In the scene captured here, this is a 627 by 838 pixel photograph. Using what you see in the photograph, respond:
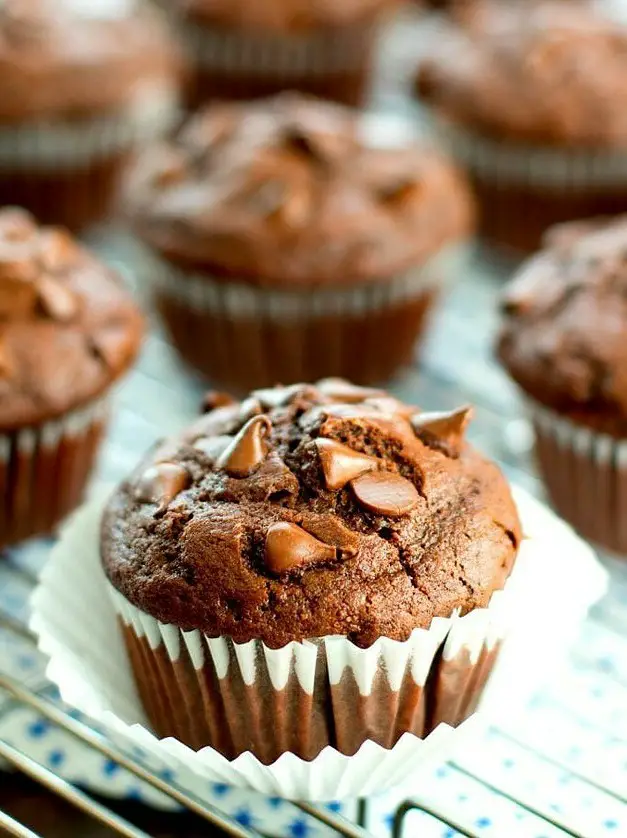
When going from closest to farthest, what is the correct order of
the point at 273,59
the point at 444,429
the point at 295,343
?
the point at 444,429 < the point at 295,343 < the point at 273,59

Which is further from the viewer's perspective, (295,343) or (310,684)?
(295,343)

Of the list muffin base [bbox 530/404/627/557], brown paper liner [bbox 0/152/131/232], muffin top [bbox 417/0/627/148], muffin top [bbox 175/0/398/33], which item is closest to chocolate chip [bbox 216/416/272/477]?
muffin base [bbox 530/404/627/557]

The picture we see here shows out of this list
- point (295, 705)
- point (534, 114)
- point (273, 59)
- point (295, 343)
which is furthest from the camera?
point (273, 59)

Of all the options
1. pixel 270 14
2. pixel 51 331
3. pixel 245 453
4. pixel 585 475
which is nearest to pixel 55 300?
pixel 51 331

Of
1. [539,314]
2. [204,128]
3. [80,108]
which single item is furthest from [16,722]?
[80,108]

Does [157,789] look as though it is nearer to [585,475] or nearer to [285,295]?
[585,475]

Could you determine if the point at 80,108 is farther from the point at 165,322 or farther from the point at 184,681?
the point at 184,681

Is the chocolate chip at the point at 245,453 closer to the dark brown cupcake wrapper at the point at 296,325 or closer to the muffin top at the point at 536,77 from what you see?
the dark brown cupcake wrapper at the point at 296,325

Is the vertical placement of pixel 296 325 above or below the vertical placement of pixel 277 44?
below
